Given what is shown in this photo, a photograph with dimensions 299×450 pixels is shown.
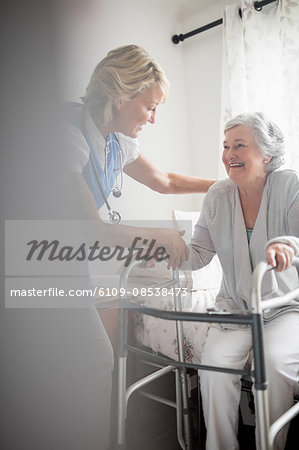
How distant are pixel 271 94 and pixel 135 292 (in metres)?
1.21

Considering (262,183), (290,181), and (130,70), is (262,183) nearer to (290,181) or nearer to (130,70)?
(290,181)

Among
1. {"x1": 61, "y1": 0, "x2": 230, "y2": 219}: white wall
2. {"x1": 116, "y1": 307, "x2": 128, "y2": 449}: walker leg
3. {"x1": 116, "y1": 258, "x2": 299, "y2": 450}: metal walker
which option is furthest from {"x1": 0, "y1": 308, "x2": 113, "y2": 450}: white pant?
{"x1": 61, "y1": 0, "x2": 230, "y2": 219}: white wall

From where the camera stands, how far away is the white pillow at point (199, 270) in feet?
5.65

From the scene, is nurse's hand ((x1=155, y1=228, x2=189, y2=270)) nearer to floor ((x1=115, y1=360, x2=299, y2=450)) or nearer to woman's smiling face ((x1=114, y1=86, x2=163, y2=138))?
woman's smiling face ((x1=114, y1=86, x2=163, y2=138))

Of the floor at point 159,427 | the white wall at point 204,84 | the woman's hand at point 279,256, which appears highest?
the white wall at point 204,84

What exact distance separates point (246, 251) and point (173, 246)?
23 centimetres

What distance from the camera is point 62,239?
62 cm

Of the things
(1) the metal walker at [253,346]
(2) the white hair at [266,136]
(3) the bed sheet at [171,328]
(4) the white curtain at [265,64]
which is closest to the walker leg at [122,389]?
(1) the metal walker at [253,346]

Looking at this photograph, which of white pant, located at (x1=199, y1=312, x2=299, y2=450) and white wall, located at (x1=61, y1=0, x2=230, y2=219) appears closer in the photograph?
white pant, located at (x1=199, y1=312, x2=299, y2=450)

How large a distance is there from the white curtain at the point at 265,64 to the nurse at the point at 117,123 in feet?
1.92

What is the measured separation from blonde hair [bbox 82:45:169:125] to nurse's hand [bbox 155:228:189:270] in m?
0.43

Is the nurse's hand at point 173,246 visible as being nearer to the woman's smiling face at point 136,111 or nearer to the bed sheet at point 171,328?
the bed sheet at point 171,328

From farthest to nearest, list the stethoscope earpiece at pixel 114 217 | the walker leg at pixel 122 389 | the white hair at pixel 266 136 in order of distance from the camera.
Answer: the stethoscope earpiece at pixel 114 217
the white hair at pixel 266 136
the walker leg at pixel 122 389

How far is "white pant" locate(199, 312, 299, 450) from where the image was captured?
1062mm
